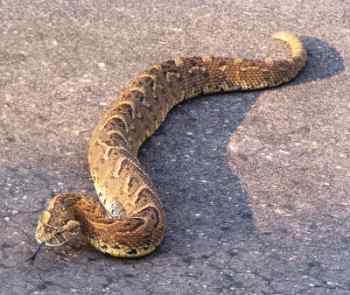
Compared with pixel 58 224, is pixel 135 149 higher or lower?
lower

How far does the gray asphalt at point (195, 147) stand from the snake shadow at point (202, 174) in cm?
2

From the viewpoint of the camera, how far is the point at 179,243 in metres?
7.27

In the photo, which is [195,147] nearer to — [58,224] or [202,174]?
[202,174]

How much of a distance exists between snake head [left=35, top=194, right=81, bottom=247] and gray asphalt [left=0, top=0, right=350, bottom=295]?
0.44ft

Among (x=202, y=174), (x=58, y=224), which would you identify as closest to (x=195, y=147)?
(x=202, y=174)

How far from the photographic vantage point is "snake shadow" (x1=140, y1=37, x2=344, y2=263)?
7371 mm

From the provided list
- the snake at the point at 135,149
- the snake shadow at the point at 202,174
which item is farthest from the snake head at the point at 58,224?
the snake shadow at the point at 202,174

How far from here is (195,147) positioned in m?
8.84

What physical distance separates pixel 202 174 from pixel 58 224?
1774 mm

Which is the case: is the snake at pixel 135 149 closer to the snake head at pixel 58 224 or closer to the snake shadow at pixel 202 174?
the snake head at pixel 58 224

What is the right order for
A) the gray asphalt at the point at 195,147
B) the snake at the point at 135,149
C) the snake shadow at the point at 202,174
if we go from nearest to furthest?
the gray asphalt at the point at 195,147
the snake at the point at 135,149
the snake shadow at the point at 202,174

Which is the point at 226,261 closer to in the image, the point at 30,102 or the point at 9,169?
the point at 9,169

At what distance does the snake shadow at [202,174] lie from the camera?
737 cm

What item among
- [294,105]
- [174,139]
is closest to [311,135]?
[294,105]
